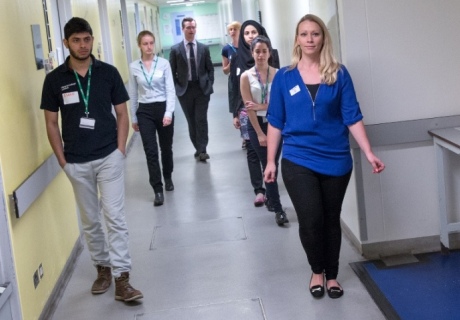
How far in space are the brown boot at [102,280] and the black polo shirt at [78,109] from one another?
819 mm

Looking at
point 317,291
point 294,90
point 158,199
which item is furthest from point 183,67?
point 317,291

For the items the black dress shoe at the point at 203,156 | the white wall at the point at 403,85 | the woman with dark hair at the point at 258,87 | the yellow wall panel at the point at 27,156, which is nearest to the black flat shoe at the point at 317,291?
the white wall at the point at 403,85

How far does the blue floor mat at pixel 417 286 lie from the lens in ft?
12.3

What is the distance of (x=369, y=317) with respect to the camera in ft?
12.3

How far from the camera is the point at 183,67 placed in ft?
26.5

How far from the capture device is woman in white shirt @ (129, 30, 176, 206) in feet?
21.3

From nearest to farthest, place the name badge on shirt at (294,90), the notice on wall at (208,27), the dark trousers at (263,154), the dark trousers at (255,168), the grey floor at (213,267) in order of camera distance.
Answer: the name badge on shirt at (294,90)
the grey floor at (213,267)
the dark trousers at (263,154)
the dark trousers at (255,168)
the notice on wall at (208,27)

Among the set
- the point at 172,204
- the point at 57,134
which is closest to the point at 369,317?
the point at 57,134

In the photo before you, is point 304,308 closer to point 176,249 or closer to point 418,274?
point 418,274

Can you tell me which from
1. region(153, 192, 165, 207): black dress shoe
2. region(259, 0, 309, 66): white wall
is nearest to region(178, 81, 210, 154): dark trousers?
region(259, 0, 309, 66): white wall

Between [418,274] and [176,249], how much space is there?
1857mm

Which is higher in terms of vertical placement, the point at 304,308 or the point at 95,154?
the point at 95,154

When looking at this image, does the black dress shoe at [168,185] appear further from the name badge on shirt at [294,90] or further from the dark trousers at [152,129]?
the name badge on shirt at [294,90]

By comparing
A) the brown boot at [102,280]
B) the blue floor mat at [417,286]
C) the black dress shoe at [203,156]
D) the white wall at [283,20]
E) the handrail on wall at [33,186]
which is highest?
the white wall at [283,20]
